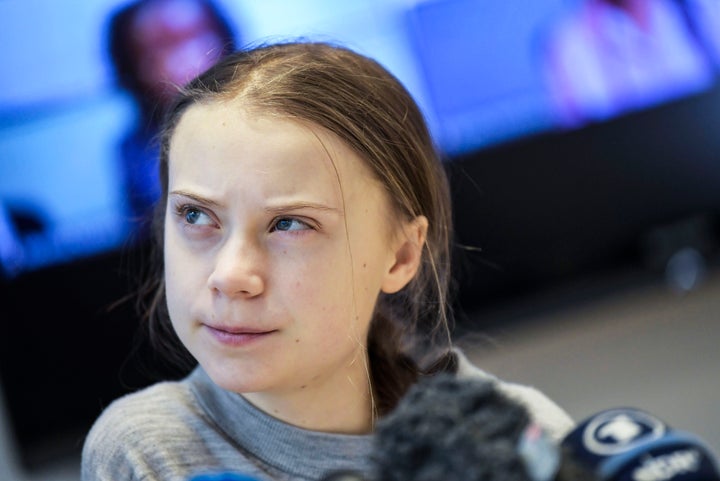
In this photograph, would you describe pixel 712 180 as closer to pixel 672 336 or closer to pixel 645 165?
pixel 645 165

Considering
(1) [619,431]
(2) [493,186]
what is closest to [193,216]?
(1) [619,431]

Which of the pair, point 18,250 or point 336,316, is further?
point 18,250

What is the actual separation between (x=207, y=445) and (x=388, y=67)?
87 centimetres

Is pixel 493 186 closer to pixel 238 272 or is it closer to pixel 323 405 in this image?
pixel 323 405

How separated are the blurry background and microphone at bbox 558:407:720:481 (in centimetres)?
102

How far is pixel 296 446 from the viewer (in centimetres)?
84

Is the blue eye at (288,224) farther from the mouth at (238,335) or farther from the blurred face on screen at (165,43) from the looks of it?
the blurred face on screen at (165,43)

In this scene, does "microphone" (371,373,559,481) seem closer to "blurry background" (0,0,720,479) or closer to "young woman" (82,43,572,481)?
"young woman" (82,43,572,481)

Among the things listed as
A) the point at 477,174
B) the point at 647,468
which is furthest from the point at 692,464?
the point at 477,174

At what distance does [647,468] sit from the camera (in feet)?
1.84

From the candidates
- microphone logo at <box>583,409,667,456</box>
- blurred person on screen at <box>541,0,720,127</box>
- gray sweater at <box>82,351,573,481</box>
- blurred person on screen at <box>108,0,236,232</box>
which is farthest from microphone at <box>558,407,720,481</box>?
blurred person on screen at <box>541,0,720,127</box>

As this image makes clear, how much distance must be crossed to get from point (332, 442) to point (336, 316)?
12cm

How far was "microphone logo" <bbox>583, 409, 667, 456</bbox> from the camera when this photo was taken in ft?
1.95

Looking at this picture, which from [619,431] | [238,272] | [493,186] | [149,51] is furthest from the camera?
[493,186]
